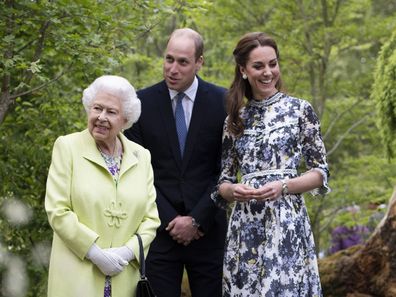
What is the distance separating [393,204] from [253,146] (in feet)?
6.37

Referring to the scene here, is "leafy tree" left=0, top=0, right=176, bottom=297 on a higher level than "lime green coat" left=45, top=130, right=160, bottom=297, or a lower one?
higher

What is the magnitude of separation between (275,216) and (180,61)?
1.14m

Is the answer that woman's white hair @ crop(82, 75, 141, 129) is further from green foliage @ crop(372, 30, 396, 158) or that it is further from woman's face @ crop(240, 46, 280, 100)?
green foliage @ crop(372, 30, 396, 158)

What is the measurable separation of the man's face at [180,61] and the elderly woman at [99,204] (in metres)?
0.58

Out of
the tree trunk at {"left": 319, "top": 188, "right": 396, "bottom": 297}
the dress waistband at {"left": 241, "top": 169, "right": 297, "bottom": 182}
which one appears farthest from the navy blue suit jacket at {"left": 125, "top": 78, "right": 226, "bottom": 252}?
the tree trunk at {"left": 319, "top": 188, "right": 396, "bottom": 297}

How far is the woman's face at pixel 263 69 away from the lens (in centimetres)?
434

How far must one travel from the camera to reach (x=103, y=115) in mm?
3939

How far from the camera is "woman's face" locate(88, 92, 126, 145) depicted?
395cm

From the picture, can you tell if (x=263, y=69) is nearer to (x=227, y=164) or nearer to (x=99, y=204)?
(x=227, y=164)

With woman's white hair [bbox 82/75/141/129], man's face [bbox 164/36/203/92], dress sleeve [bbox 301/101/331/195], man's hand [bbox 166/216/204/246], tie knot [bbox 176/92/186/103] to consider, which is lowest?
man's hand [bbox 166/216/204/246]

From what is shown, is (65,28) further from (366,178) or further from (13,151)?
(366,178)

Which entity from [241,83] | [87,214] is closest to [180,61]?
[241,83]

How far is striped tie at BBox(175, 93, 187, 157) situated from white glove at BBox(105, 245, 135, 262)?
0.98 metres

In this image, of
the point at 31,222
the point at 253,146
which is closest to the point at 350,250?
the point at 253,146
